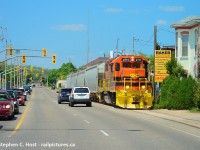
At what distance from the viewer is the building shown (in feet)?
129

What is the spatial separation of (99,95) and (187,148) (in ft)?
116

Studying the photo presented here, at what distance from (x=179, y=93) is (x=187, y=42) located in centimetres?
765

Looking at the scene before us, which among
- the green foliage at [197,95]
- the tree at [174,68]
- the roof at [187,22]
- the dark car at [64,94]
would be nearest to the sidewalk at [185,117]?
the green foliage at [197,95]

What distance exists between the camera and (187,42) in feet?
134

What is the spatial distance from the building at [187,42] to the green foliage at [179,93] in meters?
4.24

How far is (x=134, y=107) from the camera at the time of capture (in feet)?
122

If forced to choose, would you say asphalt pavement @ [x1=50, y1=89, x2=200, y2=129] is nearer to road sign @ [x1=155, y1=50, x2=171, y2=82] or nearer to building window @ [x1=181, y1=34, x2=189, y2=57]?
road sign @ [x1=155, y1=50, x2=171, y2=82]

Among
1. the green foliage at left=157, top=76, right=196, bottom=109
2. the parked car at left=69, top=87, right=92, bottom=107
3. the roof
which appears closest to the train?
the green foliage at left=157, top=76, right=196, bottom=109

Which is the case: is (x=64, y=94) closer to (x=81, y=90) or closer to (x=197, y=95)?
(x=81, y=90)

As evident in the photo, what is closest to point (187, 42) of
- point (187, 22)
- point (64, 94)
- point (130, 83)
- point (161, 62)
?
point (187, 22)

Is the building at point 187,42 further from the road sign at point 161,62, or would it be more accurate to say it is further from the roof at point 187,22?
the road sign at point 161,62

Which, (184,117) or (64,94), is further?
(64,94)

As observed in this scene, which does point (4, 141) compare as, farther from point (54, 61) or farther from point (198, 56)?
point (54, 61)

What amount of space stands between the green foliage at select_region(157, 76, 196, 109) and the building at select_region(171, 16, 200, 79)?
4.24 meters
